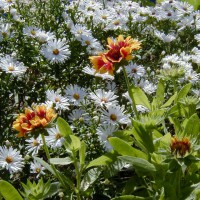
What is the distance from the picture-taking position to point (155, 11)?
278cm

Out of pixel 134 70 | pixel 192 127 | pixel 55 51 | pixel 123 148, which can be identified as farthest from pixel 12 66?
pixel 192 127

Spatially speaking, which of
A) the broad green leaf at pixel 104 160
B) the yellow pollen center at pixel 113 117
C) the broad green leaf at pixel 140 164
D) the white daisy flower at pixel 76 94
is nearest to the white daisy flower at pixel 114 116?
the yellow pollen center at pixel 113 117

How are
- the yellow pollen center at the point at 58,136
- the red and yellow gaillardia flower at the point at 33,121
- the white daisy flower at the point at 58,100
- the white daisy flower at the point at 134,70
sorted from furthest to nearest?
1. the white daisy flower at the point at 134,70
2. the white daisy flower at the point at 58,100
3. the yellow pollen center at the point at 58,136
4. the red and yellow gaillardia flower at the point at 33,121

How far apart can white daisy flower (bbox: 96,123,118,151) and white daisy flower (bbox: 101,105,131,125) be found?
0.03 meters

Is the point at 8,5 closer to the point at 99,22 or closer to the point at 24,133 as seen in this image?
the point at 99,22

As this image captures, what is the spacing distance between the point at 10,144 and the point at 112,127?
15.4 inches

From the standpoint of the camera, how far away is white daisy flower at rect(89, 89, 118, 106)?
6.40 feet

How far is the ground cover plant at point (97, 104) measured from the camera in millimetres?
1529

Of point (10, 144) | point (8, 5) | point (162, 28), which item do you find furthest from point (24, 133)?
point (162, 28)

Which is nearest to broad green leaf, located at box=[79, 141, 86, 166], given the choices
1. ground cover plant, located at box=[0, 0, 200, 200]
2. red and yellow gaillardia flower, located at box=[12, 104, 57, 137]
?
ground cover plant, located at box=[0, 0, 200, 200]

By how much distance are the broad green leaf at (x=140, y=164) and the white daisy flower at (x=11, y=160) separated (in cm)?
49

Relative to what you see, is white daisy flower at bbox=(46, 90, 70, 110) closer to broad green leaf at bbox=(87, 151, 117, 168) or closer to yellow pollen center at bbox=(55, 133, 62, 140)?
yellow pollen center at bbox=(55, 133, 62, 140)

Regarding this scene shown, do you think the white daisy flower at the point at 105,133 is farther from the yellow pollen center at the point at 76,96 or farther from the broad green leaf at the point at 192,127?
the broad green leaf at the point at 192,127

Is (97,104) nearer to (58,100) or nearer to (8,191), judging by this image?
(58,100)
